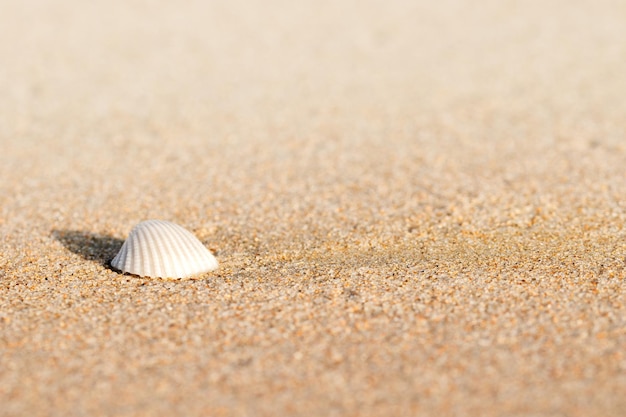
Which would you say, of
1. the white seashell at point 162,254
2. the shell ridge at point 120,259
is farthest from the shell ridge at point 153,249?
the shell ridge at point 120,259

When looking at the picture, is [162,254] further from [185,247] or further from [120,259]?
[120,259]

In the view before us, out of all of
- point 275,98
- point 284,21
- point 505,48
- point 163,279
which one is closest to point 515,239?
point 163,279

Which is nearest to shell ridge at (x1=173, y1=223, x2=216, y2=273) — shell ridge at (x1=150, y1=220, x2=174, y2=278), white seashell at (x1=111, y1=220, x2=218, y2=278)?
white seashell at (x1=111, y1=220, x2=218, y2=278)

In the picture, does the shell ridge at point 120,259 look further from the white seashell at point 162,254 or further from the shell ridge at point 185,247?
the shell ridge at point 185,247

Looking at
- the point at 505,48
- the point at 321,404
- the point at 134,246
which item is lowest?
the point at 321,404

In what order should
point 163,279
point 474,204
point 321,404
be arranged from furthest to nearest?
point 474,204
point 163,279
point 321,404

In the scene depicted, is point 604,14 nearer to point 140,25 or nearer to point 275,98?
point 275,98

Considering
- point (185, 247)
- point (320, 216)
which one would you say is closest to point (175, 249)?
point (185, 247)
